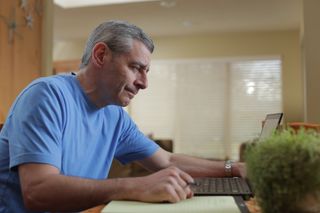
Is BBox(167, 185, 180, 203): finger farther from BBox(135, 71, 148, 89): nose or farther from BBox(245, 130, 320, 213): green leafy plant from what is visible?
BBox(135, 71, 148, 89): nose

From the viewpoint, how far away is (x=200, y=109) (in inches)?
268

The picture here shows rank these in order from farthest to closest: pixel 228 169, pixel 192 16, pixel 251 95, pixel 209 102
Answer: pixel 209 102 → pixel 251 95 → pixel 192 16 → pixel 228 169

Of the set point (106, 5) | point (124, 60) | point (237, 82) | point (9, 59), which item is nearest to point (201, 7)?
point (106, 5)

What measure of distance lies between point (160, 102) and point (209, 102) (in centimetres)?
84

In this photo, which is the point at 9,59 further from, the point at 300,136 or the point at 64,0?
the point at 300,136

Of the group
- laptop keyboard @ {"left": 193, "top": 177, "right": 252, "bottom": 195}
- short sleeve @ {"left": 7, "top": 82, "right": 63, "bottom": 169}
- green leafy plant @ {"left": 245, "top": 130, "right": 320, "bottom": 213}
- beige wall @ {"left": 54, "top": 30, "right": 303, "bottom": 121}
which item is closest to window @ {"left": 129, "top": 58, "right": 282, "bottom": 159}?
beige wall @ {"left": 54, "top": 30, "right": 303, "bottom": 121}

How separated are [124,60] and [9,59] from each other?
2.11m

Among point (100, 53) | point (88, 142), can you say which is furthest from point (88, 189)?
point (100, 53)

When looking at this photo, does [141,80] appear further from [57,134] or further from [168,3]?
[168,3]

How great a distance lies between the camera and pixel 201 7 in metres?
4.91

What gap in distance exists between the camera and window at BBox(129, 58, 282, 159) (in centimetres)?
653

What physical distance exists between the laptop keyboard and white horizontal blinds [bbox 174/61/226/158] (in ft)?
18.2

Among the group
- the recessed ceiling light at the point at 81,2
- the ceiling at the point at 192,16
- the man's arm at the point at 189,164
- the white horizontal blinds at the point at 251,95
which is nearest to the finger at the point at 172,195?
the man's arm at the point at 189,164

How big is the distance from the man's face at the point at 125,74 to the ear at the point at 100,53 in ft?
0.04
